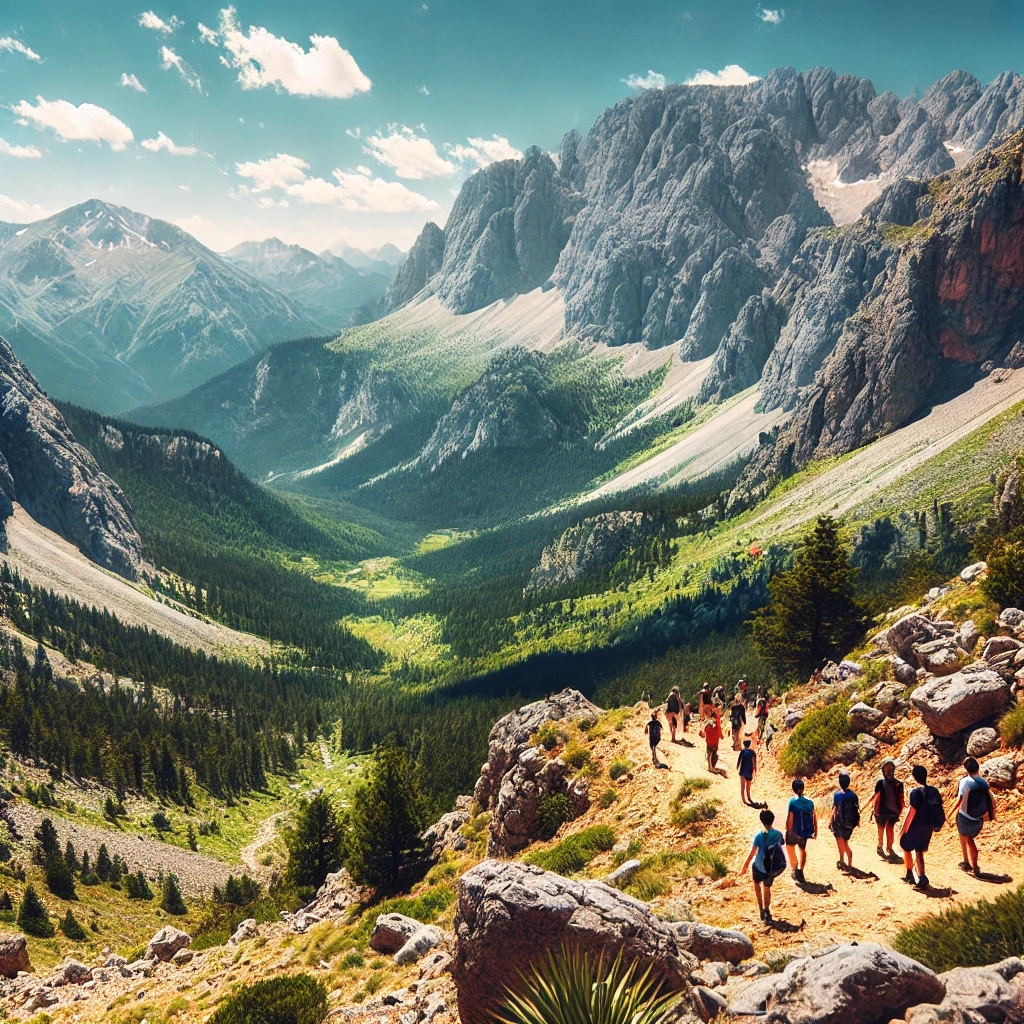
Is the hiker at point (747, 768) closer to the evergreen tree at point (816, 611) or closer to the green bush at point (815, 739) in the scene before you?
the green bush at point (815, 739)

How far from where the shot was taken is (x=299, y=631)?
181 m

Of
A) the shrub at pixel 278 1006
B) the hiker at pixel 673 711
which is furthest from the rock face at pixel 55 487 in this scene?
the shrub at pixel 278 1006

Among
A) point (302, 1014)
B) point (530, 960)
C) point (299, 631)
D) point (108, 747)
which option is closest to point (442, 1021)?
point (530, 960)

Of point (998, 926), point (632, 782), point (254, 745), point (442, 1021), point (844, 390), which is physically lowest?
point (254, 745)

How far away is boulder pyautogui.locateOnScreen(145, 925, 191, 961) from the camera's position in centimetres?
3772

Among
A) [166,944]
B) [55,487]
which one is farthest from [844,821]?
[55,487]

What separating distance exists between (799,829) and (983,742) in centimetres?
637

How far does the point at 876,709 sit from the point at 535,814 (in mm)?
15252

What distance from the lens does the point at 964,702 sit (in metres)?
21.3

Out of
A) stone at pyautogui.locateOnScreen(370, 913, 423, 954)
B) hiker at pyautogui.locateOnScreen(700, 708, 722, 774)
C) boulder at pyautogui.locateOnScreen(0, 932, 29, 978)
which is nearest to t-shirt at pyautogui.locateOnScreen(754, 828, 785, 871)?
hiker at pyautogui.locateOnScreen(700, 708, 722, 774)

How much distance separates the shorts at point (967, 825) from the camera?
17.4 metres

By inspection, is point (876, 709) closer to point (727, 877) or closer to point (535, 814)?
point (727, 877)

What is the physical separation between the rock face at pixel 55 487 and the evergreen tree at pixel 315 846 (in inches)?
5322

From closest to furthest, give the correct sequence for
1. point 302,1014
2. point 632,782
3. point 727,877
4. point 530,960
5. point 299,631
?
point 530,960 → point 727,877 → point 302,1014 → point 632,782 → point 299,631
